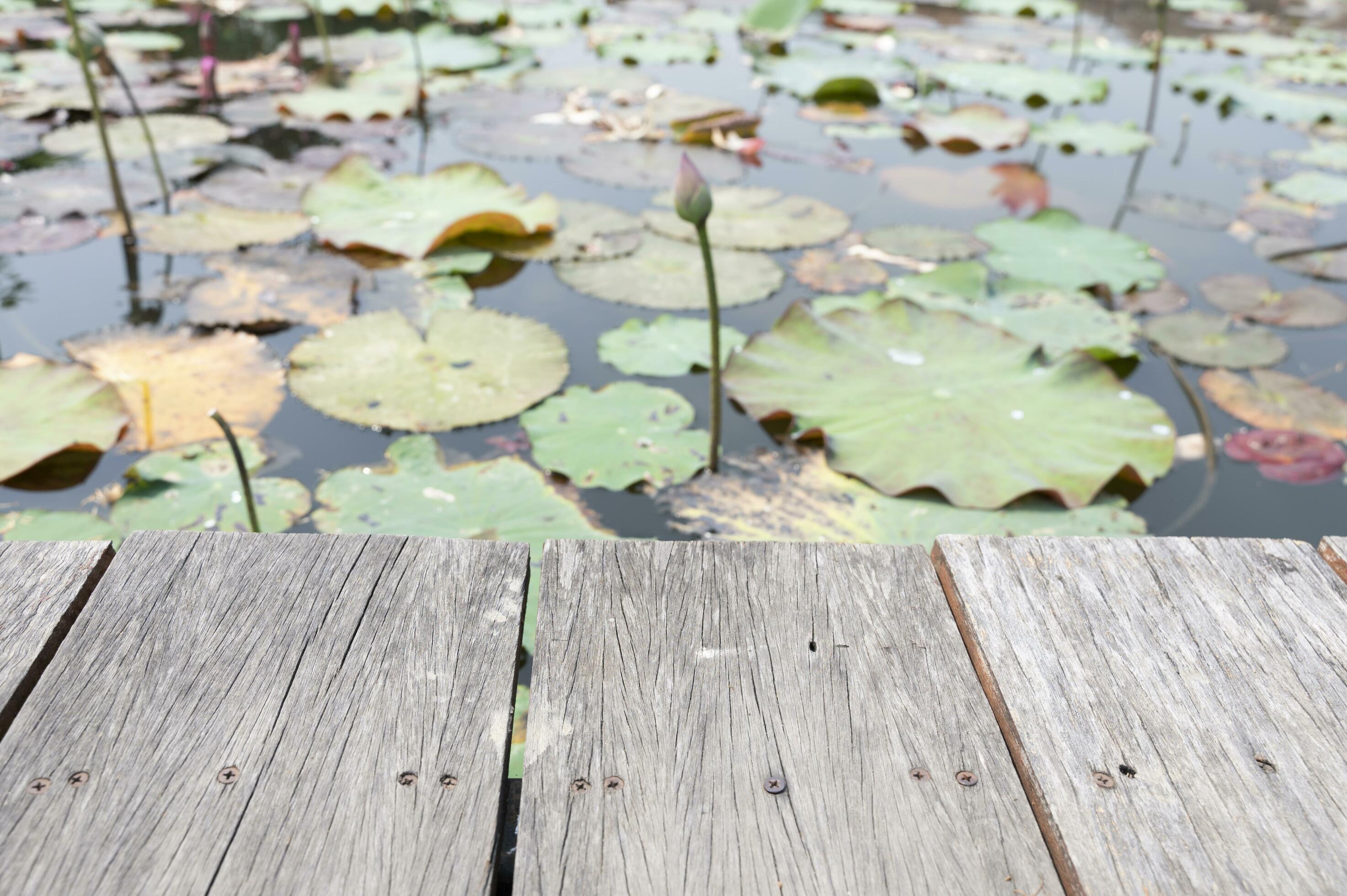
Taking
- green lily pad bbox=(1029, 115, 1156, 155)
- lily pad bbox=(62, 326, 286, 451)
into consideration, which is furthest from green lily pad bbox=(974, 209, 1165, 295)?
lily pad bbox=(62, 326, 286, 451)

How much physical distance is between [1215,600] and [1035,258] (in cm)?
224

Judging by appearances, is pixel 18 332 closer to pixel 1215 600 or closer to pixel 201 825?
pixel 201 825

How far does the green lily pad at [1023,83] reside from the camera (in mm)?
4750

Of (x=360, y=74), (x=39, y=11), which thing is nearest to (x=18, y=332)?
(x=360, y=74)

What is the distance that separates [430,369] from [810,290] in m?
1.22

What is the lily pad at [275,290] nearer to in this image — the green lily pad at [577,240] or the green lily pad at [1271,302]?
the green lily pad at [577,240]

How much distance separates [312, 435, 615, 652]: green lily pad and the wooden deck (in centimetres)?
78

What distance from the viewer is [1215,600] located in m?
0.99

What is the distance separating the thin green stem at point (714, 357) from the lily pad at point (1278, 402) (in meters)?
1.40

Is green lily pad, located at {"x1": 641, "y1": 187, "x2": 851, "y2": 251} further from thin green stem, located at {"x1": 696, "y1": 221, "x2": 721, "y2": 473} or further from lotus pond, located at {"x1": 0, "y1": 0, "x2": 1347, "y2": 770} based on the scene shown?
thin green stem, located at {"x1": 696, "y1": 221, "x2": 721, "y2": 473}

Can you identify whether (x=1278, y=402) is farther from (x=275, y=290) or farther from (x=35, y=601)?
(x=275, y=290)

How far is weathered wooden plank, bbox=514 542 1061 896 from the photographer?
2.37 ft

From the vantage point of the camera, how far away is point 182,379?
7.35 ft

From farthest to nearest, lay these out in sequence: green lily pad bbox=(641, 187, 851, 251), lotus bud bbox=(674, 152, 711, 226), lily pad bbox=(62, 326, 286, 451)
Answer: green lily pad bbox=(641, 187, 851, 251)
lily pad bbox=(62, 326, 286, 451)
lotus bud bbox=(674, 152, 711, 226)
